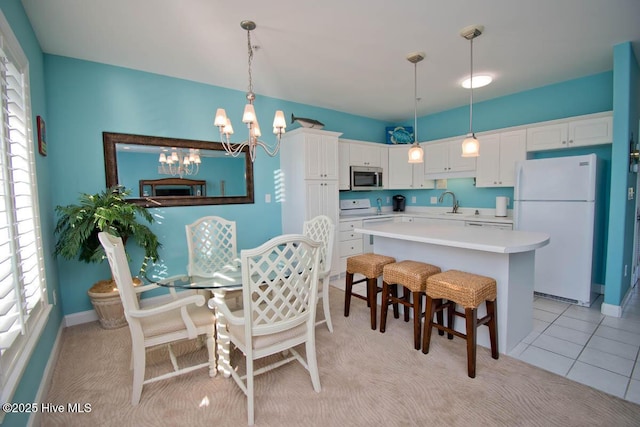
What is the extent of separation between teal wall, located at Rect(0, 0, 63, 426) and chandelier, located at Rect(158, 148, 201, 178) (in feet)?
3.14

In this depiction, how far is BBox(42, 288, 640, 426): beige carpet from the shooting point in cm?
164

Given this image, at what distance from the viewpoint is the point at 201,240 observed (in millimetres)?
2932

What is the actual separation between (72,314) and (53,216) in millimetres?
984

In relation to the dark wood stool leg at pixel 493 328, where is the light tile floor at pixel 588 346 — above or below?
below

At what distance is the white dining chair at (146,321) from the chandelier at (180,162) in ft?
5.22

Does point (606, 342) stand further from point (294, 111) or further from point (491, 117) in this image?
point (294, 111)

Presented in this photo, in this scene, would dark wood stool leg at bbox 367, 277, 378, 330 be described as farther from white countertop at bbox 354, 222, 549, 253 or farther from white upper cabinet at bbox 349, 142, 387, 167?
white upper cabinet at bbox 349, 142, 387, 167

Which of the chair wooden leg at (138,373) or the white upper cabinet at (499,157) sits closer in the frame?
the chair wooden leg at (138,373)

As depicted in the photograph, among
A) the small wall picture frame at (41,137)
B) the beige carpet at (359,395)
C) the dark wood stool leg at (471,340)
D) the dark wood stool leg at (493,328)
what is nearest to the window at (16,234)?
the small wall picture frame at (41,137)

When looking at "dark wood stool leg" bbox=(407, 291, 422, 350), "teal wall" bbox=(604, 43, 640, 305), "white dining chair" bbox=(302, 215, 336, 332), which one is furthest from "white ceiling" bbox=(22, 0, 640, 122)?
"dark wood stool leg" bbox=(407, 291, 422, 350)

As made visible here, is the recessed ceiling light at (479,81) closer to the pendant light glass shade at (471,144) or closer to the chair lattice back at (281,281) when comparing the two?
the pendant light glass shade at (471,144)

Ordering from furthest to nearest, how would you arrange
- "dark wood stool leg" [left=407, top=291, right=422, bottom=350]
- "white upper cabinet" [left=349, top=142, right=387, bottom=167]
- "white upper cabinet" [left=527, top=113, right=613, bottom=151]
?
"white upper cabinet" [left=349, top=142, right=387, bottom=167], "white upper cabinet" [left=527, top=113, right=613, bottom=151], "dark wood stool leg" [left=407, top=291, right=422, bottom=350]

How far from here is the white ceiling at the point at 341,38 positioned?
211 centimetres

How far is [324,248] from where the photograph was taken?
288cm
